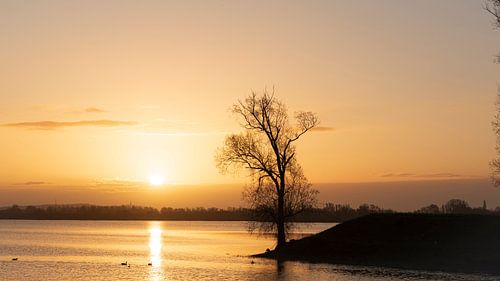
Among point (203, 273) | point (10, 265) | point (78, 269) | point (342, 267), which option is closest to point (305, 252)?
point (342, 267)

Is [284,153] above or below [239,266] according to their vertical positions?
above

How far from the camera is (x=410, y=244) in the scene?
6197cm

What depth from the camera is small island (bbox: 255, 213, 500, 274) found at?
54.3 metres

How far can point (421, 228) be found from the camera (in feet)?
216

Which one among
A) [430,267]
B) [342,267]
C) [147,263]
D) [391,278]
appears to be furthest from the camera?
[147,263]

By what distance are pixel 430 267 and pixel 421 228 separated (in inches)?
508

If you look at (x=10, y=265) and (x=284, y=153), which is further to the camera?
(x=284, y=153)

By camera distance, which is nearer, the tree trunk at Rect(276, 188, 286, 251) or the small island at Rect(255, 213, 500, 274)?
the small island at Rect(255, 213, 500, 274)

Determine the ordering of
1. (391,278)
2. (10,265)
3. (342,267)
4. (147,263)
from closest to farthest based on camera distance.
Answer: (391,278) → (342,267) → (10,265) → (147,263)

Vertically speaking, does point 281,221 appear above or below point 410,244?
above

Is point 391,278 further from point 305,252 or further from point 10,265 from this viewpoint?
point 10,265

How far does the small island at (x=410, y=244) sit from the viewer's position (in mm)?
54344

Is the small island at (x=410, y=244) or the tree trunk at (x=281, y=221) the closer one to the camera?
the small island at (x=410, y=244)

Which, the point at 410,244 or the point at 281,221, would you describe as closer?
the point at 410,244
